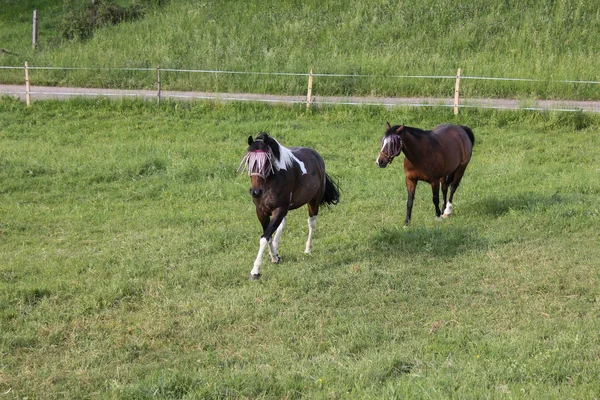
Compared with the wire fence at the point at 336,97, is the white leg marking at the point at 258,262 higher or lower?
lower

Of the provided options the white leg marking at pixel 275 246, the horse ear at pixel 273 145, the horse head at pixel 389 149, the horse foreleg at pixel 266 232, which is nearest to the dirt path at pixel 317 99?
the horse head at pixel 389 149

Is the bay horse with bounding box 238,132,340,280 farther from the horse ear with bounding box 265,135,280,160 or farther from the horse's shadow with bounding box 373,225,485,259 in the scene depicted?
the horse's shadow with bounding box 373,225,485,259

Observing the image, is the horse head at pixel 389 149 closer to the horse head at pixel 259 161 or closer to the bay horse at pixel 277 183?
the bay horse at pixel 277 183

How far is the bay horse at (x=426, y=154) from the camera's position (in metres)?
10.3

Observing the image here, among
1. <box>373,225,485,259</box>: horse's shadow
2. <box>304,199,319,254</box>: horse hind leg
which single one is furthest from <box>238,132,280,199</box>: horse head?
<box>373,225,485,259</box>: horse's shadow

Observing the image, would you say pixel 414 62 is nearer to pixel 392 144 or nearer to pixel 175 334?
pixel 392 144

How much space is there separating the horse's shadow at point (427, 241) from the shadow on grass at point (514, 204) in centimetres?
134

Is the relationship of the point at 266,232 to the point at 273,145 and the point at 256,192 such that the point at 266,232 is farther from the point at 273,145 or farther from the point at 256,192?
the point at 273,145

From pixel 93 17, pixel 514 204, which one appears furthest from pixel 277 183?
pixel 93 17

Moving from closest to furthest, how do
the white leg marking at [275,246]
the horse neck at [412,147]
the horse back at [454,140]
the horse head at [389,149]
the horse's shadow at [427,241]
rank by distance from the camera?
the white leg marking at [275,246]
the horse's shadow at [427,241]
the horse head at [389,149]
the horse neck at [412,147]
the horse back at [454,140]

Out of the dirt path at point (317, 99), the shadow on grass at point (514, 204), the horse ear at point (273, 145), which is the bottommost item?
the shadow on grass at point (514, 204)

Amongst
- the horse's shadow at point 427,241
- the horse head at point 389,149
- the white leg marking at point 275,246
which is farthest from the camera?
the horse head at point 389,149

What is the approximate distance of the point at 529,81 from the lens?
21.9 metres

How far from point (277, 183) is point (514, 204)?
16.3ft
